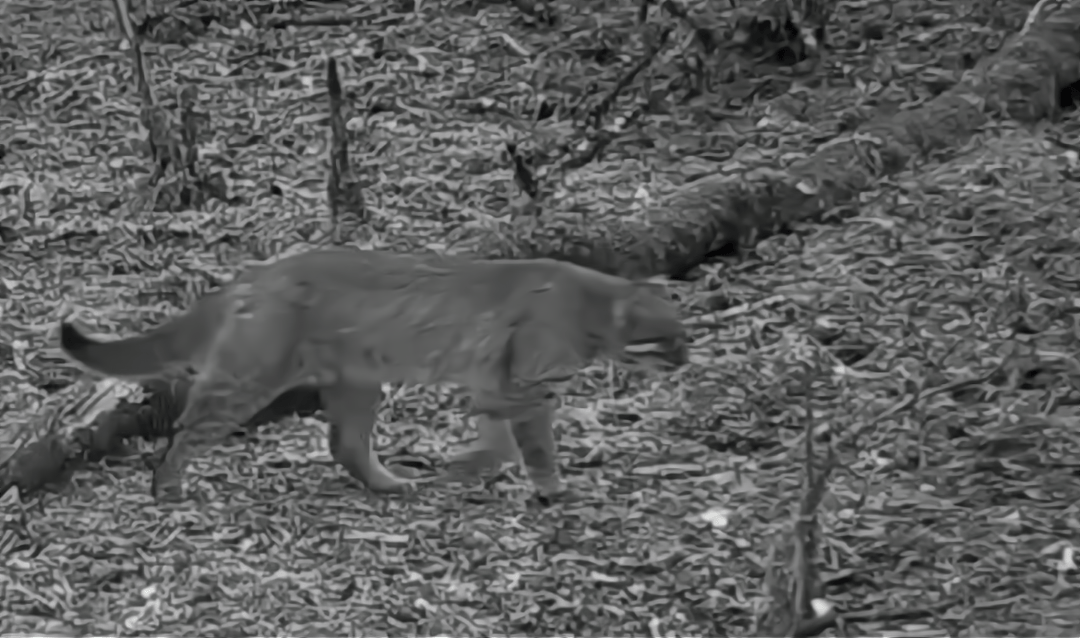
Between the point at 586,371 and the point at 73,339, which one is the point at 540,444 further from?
the point at 73,339

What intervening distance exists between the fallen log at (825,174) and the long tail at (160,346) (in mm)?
320

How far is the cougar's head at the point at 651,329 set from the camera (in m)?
1.34

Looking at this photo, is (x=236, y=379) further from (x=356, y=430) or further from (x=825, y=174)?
(x=825, y=174)

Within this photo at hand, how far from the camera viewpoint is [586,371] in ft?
4.47

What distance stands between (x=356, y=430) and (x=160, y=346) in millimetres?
243

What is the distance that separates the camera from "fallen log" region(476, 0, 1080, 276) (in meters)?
1.33

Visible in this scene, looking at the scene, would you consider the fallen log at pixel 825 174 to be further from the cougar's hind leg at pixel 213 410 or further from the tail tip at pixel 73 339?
the tail tip at pixel 73 339

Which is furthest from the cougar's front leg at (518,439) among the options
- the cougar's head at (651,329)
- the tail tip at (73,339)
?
the tail tip at (73,339)

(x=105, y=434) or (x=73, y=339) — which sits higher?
(x=73, y=339)

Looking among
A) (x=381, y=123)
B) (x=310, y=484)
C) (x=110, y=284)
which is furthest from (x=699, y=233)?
(x=110, y=284)

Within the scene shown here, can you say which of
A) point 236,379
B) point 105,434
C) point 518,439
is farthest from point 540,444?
point 105,434

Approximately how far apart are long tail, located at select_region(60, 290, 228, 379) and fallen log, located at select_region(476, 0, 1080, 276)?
320mm

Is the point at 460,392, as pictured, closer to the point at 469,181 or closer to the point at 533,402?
the point at 533,402

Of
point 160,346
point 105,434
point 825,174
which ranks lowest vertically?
point 105,434
